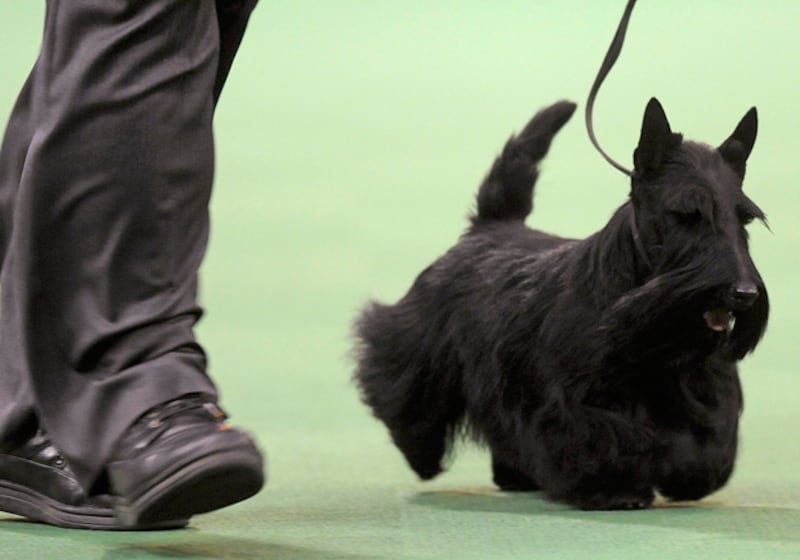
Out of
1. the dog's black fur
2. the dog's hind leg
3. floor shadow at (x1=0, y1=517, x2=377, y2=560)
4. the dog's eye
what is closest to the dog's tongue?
the dog's black fur

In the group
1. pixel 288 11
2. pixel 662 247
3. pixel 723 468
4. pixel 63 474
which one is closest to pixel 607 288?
pixel 662 247

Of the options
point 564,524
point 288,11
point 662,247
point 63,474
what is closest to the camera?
point 63,474

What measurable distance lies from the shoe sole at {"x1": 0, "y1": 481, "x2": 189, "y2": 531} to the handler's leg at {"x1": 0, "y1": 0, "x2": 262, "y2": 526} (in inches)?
5.3

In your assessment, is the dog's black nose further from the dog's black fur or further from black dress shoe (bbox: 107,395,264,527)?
black dress shoe (bbox: 107,395,264,527)

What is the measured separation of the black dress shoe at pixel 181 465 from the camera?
142cm

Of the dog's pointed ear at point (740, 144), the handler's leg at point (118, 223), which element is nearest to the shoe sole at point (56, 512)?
the handler's leg at point (118, 223)

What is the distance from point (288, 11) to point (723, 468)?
277 cm

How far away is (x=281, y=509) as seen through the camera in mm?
2045

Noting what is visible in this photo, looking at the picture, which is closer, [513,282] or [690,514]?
[690,514]

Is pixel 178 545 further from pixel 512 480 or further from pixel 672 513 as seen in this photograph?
pixel 512 480

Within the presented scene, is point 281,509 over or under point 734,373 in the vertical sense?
under

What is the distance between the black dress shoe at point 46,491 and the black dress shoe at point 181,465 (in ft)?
0.71

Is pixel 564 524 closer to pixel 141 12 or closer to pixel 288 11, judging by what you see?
pixel 141 12

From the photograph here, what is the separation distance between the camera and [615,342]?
219 centimetres
